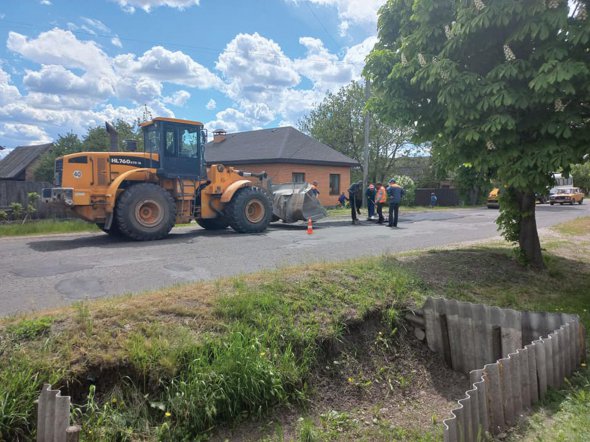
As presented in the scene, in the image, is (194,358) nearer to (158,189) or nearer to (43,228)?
(158,189)

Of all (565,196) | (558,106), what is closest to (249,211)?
(558,106)

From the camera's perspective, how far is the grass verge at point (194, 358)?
328 cm

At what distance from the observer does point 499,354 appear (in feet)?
15.8

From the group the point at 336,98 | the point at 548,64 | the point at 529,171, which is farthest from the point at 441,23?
the point at 336,98

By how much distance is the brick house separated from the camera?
987 inches

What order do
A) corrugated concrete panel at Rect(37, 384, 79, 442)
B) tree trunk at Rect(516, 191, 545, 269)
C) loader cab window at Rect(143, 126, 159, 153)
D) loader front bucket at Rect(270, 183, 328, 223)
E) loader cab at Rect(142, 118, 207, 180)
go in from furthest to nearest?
1. loader front bucket at Rect(270, 183, 328, 223)
2. loader cab window at Rect(143, 126, 159, 153)
3. loader cab at Rect(142, 118, 207, 180)
4. tree trunk at Rect(516, 191, 545, 269)
5. corrugated concrete panel at Rect(37, 384, 79, 442)

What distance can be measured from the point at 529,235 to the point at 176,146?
8.77 m

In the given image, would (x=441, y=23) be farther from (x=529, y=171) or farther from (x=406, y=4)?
(x=529, y=171)

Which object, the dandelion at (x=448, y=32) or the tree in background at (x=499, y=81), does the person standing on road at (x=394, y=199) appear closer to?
the tree in background at (x=499, y=81)

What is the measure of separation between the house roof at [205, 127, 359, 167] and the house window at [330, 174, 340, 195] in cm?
100

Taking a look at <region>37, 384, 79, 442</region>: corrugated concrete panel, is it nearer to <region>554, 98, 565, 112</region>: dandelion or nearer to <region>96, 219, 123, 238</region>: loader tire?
<region>554, 98, 565, 112</region>: dandelion

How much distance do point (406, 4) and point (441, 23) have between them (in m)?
1.04

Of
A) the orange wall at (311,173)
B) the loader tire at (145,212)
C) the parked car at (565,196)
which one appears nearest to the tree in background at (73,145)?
the orange wall at (311,173)

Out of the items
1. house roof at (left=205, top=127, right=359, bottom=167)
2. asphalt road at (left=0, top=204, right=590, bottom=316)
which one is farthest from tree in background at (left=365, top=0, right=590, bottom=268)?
house roof at (left=205, top=127, right=359, bottom=167)
